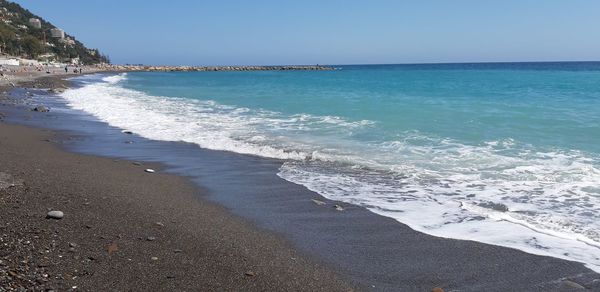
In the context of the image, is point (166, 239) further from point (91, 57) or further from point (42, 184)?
point (91, 57)

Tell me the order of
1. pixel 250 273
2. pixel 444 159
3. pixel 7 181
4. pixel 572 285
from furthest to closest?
pixel 444 159 → pixel 7 181 → pixel 250 273 → pixel 572 285

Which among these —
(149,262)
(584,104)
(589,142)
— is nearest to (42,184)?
(149,262)

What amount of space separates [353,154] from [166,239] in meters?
6.44

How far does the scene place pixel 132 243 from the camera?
201 inches

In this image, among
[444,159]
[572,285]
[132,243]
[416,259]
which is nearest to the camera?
[572,285]

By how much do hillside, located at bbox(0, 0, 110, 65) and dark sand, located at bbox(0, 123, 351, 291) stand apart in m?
103

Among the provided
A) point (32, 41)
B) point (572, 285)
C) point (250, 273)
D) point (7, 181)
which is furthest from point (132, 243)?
point (32, 41)

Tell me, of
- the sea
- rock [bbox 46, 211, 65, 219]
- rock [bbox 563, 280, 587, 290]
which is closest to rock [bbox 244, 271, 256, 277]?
the sea

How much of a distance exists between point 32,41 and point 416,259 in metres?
114

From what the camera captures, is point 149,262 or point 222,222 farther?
point 222,222

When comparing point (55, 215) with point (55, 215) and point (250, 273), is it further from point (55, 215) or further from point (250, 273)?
point (250, 273)

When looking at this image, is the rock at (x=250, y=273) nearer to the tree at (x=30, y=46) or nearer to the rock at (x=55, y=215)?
the rock at (x=55, y=215)

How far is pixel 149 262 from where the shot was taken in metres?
4.61

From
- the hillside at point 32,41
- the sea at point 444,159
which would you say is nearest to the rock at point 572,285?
Result: the sea at point 444,159
